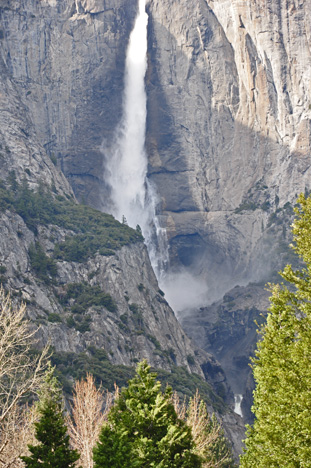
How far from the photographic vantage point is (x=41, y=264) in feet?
297

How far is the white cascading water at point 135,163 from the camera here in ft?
478

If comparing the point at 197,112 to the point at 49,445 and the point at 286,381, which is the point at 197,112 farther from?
the point at 49,445

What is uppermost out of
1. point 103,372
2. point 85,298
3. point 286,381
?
point 286,381

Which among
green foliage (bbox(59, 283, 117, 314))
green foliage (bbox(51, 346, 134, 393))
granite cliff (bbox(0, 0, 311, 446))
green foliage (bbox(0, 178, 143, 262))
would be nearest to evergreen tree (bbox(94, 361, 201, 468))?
green foliage (bbox(51, 346, 134, 393))

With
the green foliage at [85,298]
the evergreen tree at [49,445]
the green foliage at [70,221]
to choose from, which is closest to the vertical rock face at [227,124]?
the green foliage at [70,221]

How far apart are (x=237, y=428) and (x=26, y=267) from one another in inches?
1512

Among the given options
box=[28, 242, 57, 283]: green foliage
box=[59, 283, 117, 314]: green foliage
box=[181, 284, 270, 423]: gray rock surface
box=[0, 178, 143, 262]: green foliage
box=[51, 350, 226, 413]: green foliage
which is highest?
box=[0, 178, 143, 262]: green foliage

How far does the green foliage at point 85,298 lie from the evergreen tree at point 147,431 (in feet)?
192

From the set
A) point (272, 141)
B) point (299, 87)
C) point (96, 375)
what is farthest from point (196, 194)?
point (96, 375)

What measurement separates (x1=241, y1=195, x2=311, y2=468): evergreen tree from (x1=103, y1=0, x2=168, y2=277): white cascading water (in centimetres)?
11652

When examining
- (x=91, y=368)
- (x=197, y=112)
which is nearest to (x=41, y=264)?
(x=91, y=368)

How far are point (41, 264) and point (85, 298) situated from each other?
820cm

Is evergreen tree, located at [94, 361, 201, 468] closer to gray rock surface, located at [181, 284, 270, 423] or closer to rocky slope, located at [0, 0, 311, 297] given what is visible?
gray rock surface, located at [181, 284, 270, 423]

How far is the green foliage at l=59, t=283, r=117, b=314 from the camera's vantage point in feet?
293
